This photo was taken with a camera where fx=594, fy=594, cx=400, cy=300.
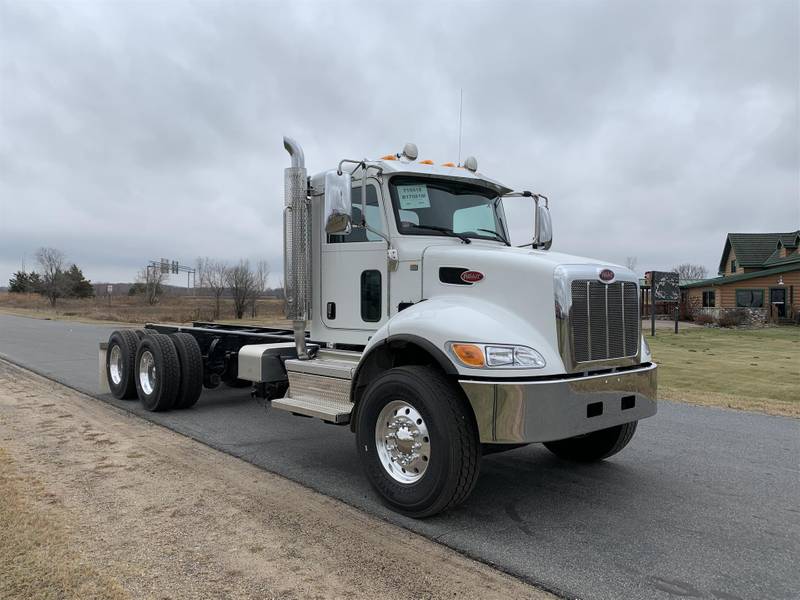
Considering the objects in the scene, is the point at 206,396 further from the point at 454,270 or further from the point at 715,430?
the point at 715,430

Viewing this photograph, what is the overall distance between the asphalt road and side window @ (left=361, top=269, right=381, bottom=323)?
4.56 ft

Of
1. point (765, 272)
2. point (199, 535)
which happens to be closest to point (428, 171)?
point (199, 535)

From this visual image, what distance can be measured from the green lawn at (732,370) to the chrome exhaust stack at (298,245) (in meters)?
6.14

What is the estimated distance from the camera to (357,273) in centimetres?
548

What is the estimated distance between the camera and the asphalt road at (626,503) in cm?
335

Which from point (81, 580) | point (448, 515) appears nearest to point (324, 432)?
point (448, 515)

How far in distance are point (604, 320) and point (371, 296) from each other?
2.02m

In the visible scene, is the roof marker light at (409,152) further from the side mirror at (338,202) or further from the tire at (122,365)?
the tire at (122,365)

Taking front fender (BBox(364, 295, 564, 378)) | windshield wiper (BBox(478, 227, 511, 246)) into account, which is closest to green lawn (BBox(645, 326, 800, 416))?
windshield wiper (BBox(478, 227, 511, 246))

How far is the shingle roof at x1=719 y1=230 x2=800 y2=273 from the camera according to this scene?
3797 cm

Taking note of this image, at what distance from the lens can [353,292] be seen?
553 cm

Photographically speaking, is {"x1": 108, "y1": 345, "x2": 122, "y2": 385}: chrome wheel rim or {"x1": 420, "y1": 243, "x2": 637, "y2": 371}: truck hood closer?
{"x1": 420, "y1": 243, "x2": 637, "y2": 371}: truck hood

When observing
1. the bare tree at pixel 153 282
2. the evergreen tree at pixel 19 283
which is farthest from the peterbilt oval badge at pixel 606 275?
the evergreen tree at pixel 19 283

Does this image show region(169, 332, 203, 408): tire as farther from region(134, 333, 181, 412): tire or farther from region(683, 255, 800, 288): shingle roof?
region(683, 255, 800, 288): shingle roof
